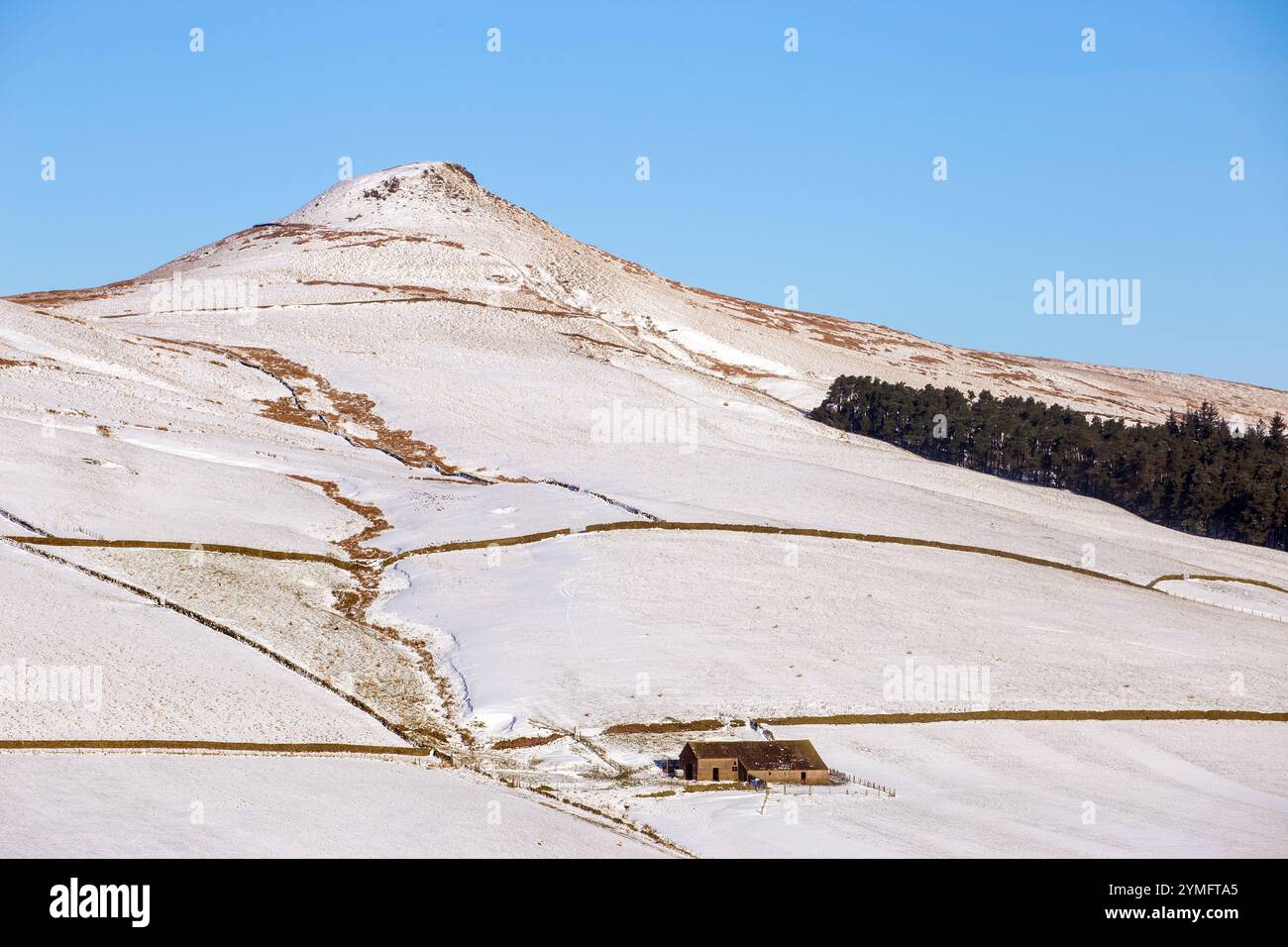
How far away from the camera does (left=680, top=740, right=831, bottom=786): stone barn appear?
161 feet

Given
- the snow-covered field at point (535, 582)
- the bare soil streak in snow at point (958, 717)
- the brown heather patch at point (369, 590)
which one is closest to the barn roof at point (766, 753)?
the snow-covered field at point (535, 582)

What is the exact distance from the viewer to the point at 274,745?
155ft

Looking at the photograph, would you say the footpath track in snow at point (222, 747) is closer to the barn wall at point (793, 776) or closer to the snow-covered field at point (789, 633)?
the snow-covered field at point (789, 633)

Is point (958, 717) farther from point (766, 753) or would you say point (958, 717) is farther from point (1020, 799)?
point (766, 753)

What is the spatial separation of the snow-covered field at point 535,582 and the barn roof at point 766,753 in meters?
2.73

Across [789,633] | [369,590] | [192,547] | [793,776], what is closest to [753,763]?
[793,776]

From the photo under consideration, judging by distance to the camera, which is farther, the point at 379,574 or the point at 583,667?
the point at 379,574

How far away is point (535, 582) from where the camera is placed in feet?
234

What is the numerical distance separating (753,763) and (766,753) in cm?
112

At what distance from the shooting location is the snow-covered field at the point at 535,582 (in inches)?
2030

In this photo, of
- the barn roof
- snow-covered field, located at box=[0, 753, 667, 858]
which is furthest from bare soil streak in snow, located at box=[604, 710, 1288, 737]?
snow-covered field, located at box=[0, 753, 667, 858]
